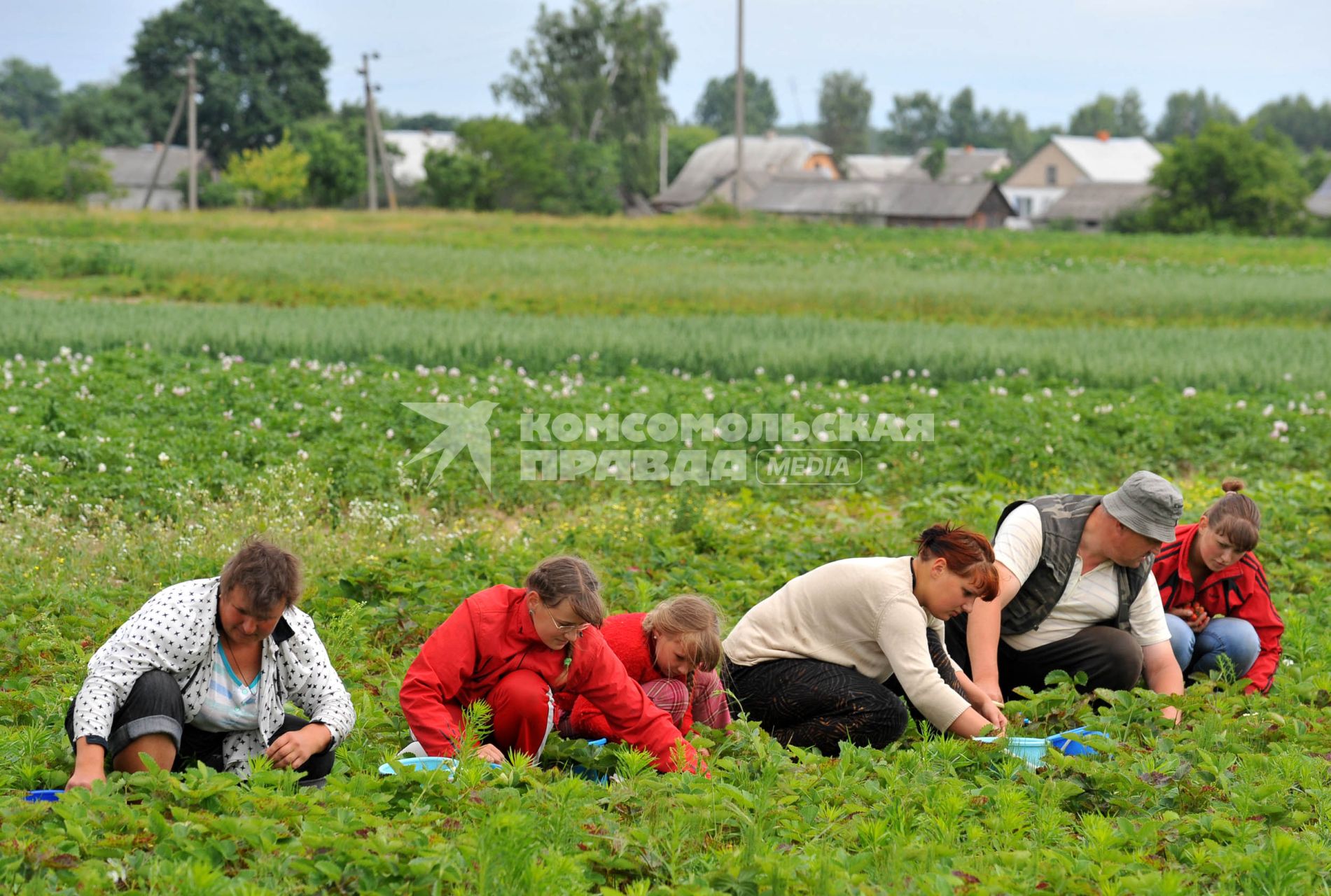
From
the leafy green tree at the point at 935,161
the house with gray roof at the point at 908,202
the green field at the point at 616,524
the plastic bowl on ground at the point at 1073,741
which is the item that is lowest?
the plastic bowl on ground at the point at 1073,741

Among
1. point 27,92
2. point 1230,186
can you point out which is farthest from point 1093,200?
point 27,92

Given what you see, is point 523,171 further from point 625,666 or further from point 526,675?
point 526,675

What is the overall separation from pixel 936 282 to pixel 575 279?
7.14m

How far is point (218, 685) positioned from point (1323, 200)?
259 ft

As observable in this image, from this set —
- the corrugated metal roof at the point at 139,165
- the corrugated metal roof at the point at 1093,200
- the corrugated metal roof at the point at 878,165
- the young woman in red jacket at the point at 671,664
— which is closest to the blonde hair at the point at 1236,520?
the young woman in red jacket at the point at 671,664

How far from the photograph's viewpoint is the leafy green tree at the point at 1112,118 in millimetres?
150500

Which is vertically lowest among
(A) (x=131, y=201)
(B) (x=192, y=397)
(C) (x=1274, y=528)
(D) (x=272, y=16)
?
(C) (x=1274, y=528)

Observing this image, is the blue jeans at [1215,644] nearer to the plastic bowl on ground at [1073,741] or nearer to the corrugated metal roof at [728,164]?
the plastic bowl on ground at [1073,741]

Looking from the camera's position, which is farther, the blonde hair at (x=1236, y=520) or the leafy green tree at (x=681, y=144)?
the leafy green tree at (x=681, y=144)

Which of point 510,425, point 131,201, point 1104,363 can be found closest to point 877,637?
Answer: point 510,425

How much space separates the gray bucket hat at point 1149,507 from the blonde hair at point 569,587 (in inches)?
87.3

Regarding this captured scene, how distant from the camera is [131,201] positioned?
64188mm

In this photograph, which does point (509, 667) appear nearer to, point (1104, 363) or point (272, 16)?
point (1104, 363)

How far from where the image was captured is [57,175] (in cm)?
4681
